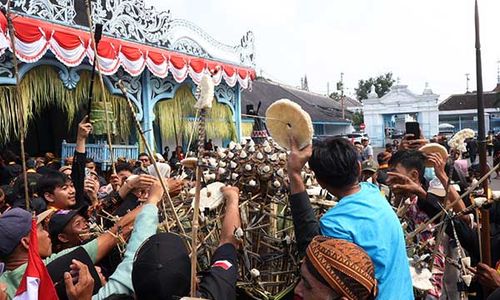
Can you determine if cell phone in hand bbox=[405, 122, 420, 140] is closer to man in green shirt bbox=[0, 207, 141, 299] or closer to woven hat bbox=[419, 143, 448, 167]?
woven hat bbox=[419, 143, 448, 167]

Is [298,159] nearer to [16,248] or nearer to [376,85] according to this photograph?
[16,248]

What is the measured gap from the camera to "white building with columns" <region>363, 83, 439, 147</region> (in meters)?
31.0

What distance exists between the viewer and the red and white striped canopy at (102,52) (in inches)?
265

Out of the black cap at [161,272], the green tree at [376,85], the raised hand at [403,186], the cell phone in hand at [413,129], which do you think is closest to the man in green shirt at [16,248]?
the black cap at [161,272]

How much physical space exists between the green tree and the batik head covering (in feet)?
192

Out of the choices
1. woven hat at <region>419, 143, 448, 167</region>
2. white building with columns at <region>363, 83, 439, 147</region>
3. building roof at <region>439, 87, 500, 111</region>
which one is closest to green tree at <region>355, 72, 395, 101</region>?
building roof at <region>439, 87, 500, 111</region>

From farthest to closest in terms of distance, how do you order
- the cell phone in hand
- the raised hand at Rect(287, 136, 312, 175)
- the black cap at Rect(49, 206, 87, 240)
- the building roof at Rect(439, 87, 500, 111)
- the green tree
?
the green tree, the building roof at Rect(439, 87, 500, 111), the cell phone in hand, the black cap at Rect(49, 206, 87, 240), the raised hand at Rect(287, 136, 312, 175)

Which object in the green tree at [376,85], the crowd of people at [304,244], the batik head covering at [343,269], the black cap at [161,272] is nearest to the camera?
the batik head covering at [343,269]

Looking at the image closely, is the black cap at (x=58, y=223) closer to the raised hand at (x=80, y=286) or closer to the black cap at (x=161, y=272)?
the raised hand at (x=80, y=286)

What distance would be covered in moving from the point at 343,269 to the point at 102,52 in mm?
7238

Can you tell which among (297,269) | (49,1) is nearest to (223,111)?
(49,1)

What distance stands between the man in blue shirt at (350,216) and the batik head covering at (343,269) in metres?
0.23

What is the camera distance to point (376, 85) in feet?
192

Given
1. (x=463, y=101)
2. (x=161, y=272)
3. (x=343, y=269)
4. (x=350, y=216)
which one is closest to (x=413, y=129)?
(x=350, y=216)
